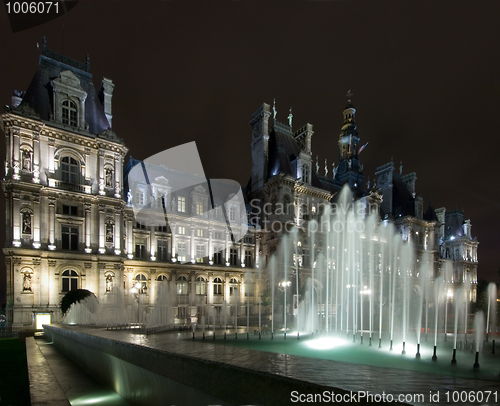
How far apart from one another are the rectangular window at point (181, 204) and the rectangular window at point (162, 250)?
442 centimetres

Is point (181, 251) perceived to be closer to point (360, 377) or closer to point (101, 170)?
point (101, 170)

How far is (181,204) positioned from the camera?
43.2 meters

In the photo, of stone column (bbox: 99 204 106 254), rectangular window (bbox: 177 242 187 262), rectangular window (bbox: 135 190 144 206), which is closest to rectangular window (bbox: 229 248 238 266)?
rectangular window (bbox: 177 242 187 262)

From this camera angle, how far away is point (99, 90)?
135ft

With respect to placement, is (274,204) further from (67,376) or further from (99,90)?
(67,376)

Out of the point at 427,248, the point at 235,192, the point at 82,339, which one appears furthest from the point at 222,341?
the point at 427,248

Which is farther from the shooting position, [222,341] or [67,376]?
[222,341]

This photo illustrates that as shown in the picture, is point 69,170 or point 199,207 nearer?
point 69,170

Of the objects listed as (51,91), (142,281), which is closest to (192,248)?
(142,281)

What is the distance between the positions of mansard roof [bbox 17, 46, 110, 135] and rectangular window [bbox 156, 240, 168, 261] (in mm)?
13938

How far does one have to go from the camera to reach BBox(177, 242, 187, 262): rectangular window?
4166cm

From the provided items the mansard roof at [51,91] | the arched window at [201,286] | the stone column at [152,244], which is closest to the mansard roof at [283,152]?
the arched window at [201,286]

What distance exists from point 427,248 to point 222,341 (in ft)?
197

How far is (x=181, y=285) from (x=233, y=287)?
→ 23.5 feet
